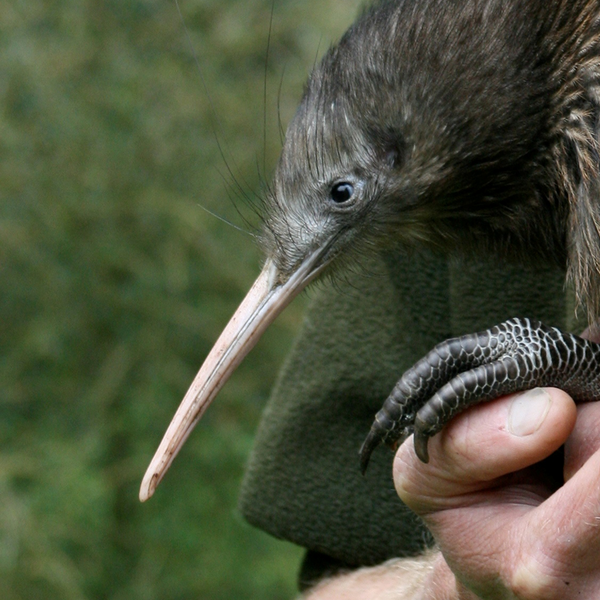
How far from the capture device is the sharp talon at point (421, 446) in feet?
4.20

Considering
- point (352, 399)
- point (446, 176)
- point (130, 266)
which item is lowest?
point (352, 399)

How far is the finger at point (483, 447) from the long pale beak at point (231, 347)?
1.26 ft

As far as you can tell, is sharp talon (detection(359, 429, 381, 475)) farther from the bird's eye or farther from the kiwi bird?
the bird's eye

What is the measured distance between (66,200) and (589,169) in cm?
270

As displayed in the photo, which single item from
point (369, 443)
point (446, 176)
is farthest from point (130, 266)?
point (369, 443)

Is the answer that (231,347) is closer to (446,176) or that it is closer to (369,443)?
(369,443)

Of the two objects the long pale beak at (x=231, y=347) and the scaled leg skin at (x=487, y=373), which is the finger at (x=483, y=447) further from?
the long pale beak at (x=231, y=347)

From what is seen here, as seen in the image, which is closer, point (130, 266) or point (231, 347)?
point (231, 347)

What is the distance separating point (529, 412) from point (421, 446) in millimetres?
159

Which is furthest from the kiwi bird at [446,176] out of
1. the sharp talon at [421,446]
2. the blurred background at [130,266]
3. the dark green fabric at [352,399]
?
the blurred background at [130,266]

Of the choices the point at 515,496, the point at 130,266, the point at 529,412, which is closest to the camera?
the point at 529,412

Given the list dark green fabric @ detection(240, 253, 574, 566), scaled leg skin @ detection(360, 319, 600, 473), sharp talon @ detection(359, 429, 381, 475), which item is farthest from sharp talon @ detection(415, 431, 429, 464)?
dark green fabric @ detection(240, 253, 574, 566)

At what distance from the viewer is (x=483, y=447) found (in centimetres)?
122

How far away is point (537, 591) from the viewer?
1.17m
